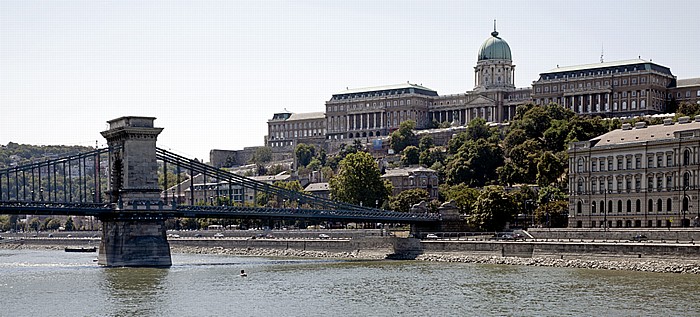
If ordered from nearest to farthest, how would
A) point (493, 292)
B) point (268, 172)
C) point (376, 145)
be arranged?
point (493, 292) < point (376, 145) < point (268, 172)

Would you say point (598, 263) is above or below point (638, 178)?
below

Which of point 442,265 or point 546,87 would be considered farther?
point 546,87

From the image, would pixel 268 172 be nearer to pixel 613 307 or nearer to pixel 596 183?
pixel 596 183

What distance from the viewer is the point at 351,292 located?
189 feet

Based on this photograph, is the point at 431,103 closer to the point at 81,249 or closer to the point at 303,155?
the point at 303,155

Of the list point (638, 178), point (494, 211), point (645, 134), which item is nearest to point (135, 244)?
point (494, 211)

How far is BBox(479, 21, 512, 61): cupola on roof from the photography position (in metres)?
180

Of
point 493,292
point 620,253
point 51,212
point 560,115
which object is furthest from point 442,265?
point 560,115

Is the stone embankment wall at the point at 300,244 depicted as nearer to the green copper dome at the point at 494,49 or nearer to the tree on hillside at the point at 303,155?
the tree on hillside at the point at 303,155

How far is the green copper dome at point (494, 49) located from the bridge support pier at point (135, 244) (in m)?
110

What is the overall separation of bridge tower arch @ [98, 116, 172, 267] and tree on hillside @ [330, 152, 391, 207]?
140ft

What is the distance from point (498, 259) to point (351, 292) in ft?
63.2

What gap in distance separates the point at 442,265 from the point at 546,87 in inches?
3592

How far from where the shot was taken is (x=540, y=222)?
9356cm
